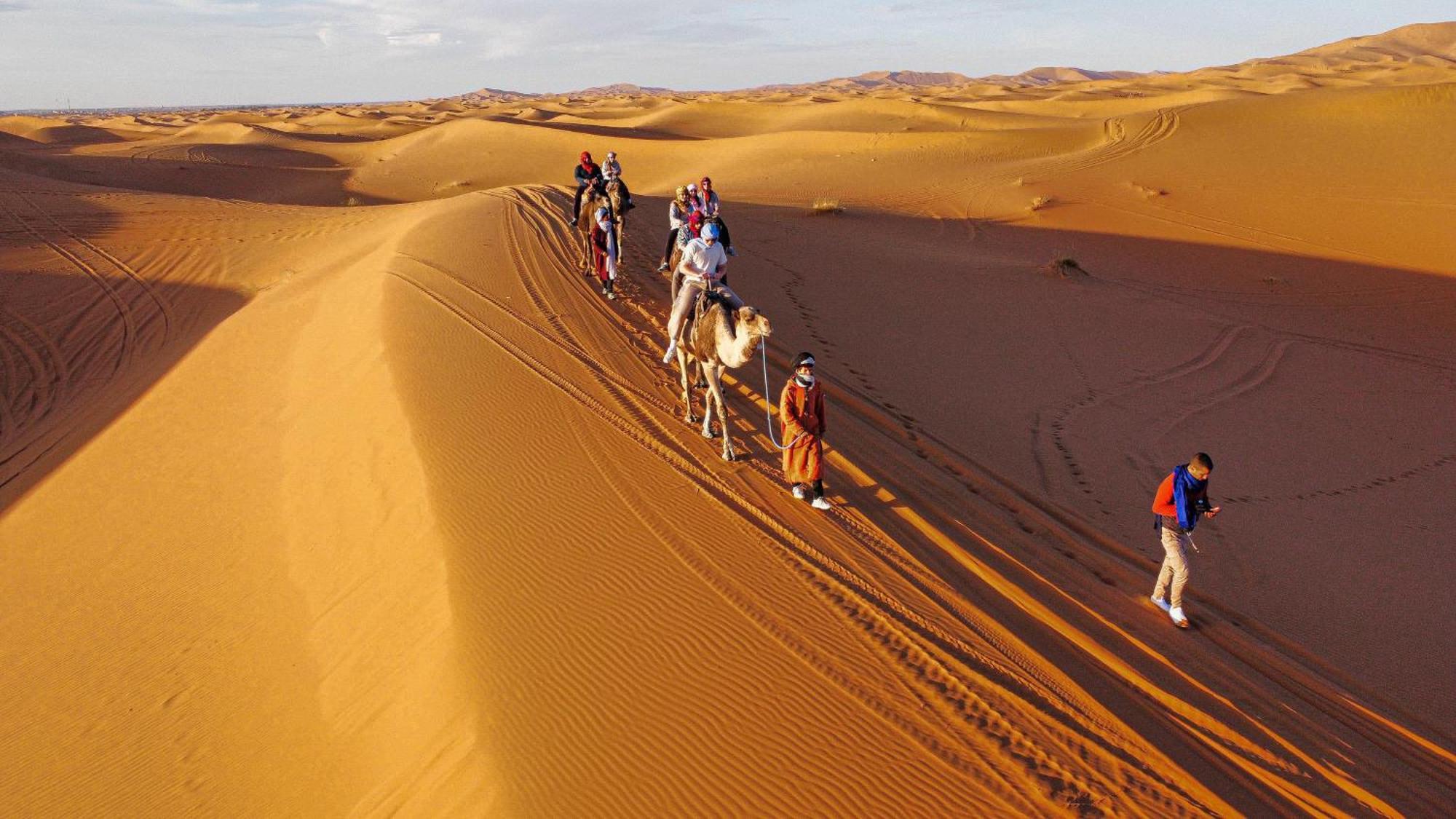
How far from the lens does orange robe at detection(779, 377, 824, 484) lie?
704cm

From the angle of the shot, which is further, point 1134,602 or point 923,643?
point 1134,602

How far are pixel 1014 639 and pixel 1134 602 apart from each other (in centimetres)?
196

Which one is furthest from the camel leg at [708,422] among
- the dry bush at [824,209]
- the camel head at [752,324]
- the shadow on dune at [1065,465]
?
the dry bush at [824,209]

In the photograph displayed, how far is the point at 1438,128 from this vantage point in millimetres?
32156

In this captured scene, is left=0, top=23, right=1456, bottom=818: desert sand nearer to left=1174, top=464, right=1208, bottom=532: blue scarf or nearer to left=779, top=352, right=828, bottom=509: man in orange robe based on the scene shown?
left=779, top=352, right=828, bottom=509: man in orange robe

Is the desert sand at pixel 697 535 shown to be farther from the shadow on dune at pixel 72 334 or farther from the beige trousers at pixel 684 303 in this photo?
the beige trousers at pixel 684 303

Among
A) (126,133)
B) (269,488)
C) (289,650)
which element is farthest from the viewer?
(126,133)

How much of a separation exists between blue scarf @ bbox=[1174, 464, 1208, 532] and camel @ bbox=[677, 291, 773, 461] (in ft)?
11.6

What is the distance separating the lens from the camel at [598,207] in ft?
43.1

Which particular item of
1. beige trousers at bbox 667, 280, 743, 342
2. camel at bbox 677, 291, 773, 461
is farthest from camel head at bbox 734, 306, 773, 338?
beige trousers at bbox 667, 280, 743, 342

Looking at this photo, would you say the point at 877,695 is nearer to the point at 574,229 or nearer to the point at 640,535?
the point at 640,535

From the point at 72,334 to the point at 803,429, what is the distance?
15.6 m

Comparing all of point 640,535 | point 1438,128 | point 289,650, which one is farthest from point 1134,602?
point 1438,128

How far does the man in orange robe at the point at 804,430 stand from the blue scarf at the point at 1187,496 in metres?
2.84
